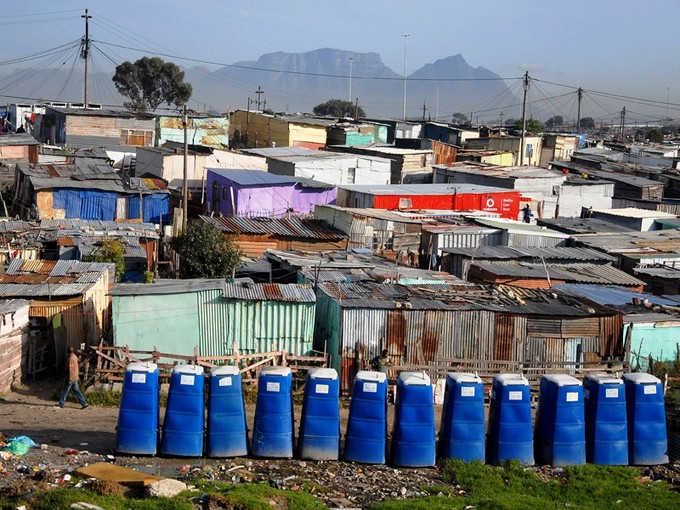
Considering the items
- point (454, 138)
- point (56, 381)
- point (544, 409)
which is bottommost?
point (56, 381)

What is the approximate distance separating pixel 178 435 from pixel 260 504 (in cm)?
242

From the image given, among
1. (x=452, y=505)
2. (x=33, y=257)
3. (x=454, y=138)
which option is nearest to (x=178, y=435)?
(x=452, y=505)

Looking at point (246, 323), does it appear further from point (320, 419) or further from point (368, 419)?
point (368, 419)

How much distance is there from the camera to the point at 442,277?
20.4 meters

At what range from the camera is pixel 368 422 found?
11.7 m

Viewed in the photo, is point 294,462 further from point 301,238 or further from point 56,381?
point 301,238

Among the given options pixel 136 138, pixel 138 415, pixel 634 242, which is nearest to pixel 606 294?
pixel 634 242

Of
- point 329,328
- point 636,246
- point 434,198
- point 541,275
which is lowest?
point 329,328

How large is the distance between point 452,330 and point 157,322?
546 cm

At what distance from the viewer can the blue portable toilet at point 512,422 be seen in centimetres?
1182

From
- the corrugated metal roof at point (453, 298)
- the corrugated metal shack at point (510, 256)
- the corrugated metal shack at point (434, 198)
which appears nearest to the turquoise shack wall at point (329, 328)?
the corrugated metal roof at point (453, 298)

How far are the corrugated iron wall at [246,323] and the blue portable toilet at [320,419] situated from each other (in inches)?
178

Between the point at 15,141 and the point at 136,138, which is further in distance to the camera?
the point at 136,138

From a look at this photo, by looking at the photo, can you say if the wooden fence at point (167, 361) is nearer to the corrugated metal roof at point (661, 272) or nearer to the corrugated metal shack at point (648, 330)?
the corrugated metal shack at point (648, 330)
